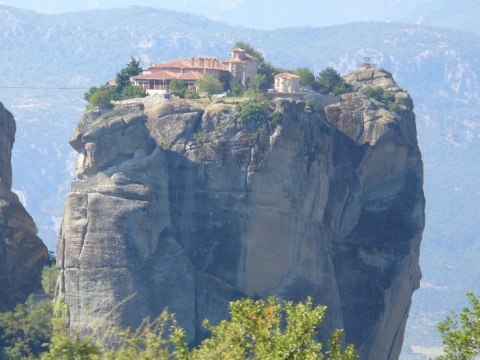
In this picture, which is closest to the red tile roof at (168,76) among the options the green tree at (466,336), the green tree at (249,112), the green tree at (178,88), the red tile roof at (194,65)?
the red tile roof at (194,65)

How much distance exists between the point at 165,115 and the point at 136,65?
10.1 m

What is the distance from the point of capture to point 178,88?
74.4 m

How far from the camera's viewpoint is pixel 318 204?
7125cm

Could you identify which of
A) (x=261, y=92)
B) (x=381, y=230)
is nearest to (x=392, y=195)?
(x=381, y=230)

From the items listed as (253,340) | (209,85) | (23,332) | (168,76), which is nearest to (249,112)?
(209,85)

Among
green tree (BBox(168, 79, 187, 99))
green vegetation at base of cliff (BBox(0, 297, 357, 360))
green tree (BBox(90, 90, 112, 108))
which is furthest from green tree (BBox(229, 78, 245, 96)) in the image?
green vegetation at base of cliff (BBox(0, 297, 357, 360))

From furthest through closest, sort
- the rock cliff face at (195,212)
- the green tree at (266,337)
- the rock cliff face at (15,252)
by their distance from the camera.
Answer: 1. the rock cliff face at (15,252)
2. the rock cliff face at (195,212)
3. the green tree at (266,337)

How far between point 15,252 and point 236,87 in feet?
41.6

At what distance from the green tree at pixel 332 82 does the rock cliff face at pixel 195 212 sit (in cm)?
437

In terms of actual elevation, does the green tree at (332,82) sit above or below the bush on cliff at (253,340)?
above

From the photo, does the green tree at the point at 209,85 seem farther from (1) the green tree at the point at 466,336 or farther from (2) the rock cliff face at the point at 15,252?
(1) the green tree at the point at 466,336

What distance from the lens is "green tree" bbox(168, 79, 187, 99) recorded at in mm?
73062

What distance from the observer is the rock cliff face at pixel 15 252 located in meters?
70.6

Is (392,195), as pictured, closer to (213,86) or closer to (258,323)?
(213,86)
